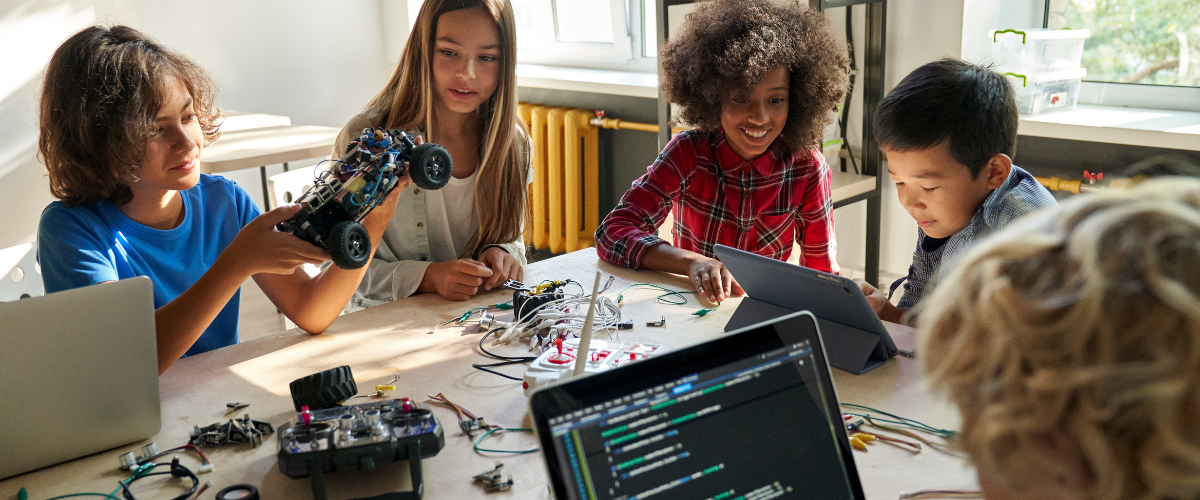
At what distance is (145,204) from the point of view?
1365mm

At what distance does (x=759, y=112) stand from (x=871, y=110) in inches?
31.9

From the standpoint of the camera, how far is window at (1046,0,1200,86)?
2.12 metres

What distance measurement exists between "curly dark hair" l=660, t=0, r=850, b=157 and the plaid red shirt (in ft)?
0.19

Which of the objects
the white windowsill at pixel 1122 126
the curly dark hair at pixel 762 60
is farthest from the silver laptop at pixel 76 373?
the white windowsill at pixel 1122 126

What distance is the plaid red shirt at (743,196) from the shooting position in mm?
1817

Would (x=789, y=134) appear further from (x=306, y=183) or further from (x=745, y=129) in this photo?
(x=306, y=183)

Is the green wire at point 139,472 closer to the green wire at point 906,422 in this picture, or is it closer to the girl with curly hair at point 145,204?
the girl with curly hair at point 145,204

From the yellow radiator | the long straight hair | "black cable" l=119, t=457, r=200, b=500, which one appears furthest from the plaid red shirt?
the yellow radiator

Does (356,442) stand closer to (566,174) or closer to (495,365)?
(495,365)

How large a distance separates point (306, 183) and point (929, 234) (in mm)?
1403

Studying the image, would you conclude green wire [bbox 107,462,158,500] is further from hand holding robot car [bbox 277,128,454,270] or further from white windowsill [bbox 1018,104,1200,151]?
white windowsill [bbox 1018,104,1200,151]

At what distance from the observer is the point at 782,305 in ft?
3.87

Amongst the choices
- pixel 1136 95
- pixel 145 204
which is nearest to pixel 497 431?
pixel 145 204

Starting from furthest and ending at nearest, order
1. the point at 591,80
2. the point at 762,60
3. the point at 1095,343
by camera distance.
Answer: the point at 591,80 < the point at 762,60 < the point at 1095,343
